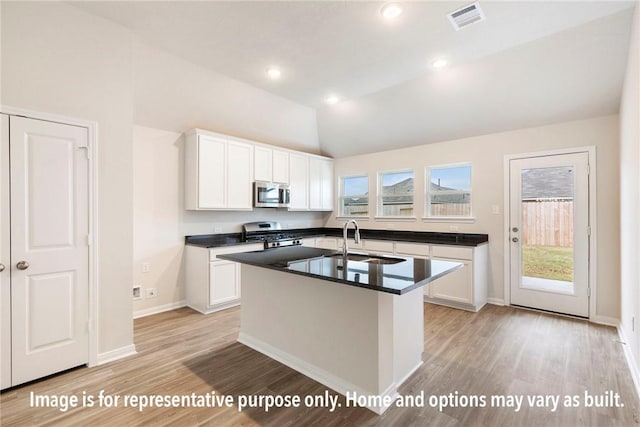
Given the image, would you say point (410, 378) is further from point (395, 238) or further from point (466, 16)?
point (466, 16)

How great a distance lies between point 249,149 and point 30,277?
2.95 meters

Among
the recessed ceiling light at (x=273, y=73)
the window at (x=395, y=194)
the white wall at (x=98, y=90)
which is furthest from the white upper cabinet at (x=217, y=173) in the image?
the window at (x=395, y=194)

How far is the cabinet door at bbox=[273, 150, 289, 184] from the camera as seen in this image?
4992 millimetres

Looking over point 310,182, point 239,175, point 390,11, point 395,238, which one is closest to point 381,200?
point 395,238

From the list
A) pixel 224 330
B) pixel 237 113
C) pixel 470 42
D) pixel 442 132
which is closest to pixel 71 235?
pixel 224 330

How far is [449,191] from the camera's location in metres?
4.75

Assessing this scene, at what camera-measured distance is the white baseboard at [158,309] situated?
377 centimetres

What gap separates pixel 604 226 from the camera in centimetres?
349

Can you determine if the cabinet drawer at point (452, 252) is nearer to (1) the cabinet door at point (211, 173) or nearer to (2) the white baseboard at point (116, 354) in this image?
(1) the cabinet door at point (211, 173)

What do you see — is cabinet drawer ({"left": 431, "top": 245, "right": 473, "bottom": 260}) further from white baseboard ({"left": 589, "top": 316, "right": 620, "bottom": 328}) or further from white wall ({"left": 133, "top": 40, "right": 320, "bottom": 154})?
white wall ({"left": 133, "top": 40, "right": 320, "bottom": 154})

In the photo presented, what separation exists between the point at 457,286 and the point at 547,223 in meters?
1.38

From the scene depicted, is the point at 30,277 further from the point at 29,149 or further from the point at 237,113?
the point at 237,113

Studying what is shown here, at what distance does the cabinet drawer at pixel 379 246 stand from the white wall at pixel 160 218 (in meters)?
2.58

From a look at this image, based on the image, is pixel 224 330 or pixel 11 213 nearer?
pixel 11 213
